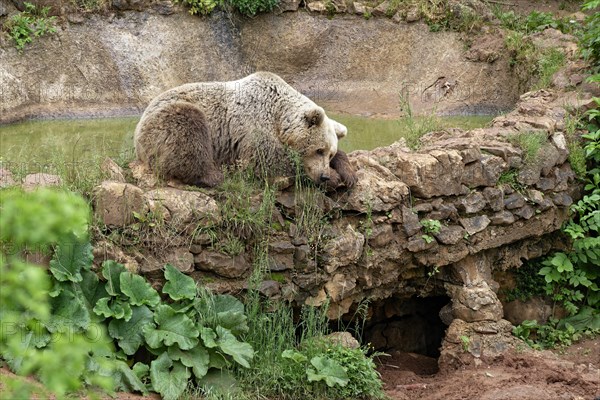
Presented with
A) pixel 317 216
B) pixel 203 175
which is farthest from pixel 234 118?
pixel 317 216

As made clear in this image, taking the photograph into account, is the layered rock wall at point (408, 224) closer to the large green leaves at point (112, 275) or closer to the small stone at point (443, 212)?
the small stone at point (443, 212)

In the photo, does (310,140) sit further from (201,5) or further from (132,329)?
(201,5)

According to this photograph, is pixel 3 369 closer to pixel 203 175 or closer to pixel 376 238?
pixel 203 175

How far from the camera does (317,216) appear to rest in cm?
717

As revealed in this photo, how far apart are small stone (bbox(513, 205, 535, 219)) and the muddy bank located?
535 centimetres

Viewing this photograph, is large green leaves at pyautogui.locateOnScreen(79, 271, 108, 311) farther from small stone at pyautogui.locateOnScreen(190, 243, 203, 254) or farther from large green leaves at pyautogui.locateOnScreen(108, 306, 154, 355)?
small stone at pyautogui.locateOnScreen(190, 243, 203, 254)

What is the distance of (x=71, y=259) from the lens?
5.84 m

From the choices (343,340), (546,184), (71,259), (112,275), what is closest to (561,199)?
(546,184)


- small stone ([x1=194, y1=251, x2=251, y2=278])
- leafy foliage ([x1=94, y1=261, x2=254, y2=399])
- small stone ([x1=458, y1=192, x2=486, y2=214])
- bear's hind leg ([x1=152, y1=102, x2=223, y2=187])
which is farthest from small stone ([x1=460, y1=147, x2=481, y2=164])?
leafy foliage ([x1=94, y1=261, x2=254, y2=399])

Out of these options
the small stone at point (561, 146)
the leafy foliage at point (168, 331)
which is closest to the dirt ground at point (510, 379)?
the leafy foliage at point (168, 331)

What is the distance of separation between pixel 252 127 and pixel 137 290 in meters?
2.14

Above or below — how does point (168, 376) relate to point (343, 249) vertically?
below

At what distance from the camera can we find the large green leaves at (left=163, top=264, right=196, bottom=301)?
6168 millimetres

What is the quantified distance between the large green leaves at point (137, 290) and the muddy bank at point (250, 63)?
28.2 feet
